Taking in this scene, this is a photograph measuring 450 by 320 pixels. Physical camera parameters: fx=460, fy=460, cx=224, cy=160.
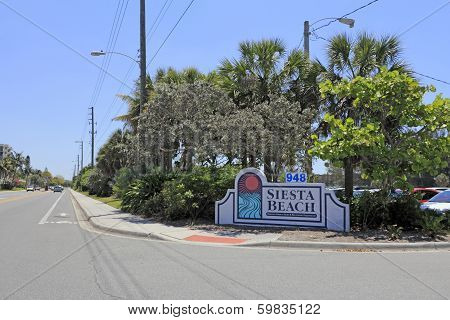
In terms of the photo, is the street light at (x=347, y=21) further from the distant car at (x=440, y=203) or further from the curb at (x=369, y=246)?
the curb at (x=369, y=246)

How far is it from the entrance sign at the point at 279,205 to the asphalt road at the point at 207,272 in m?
2.79

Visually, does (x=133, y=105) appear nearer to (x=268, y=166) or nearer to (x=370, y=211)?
(x=268, y=166)

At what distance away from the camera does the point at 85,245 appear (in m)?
11.3

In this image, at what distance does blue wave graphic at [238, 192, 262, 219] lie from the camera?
14.0 meters

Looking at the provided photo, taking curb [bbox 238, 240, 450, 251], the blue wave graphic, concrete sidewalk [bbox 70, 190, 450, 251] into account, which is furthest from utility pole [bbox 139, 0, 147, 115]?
curb [bbox 238, 240, 450, 251]

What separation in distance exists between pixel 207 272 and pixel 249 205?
6.46 m

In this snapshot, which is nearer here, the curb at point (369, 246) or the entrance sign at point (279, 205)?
the curb at point (369, 246)

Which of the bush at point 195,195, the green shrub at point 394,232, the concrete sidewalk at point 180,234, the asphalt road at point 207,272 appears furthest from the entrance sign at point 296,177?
the asphalt road at point 207,272

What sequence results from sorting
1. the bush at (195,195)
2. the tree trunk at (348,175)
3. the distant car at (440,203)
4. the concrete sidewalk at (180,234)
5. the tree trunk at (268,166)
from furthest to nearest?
the tree trunk at (268,166), the bush at (195,195), the tree trunk at (348,175), the distant car at (440,203), the concrete sidewalk at (180,234)

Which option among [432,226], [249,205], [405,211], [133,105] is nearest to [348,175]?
[405,211]

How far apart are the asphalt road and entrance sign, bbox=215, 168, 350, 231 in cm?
279

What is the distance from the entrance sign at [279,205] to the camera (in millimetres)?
13055

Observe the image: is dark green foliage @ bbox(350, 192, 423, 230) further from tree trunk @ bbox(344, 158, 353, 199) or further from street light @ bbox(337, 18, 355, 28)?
street light @ bbox(337, 18, 355, 28)

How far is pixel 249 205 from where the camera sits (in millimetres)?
14156
